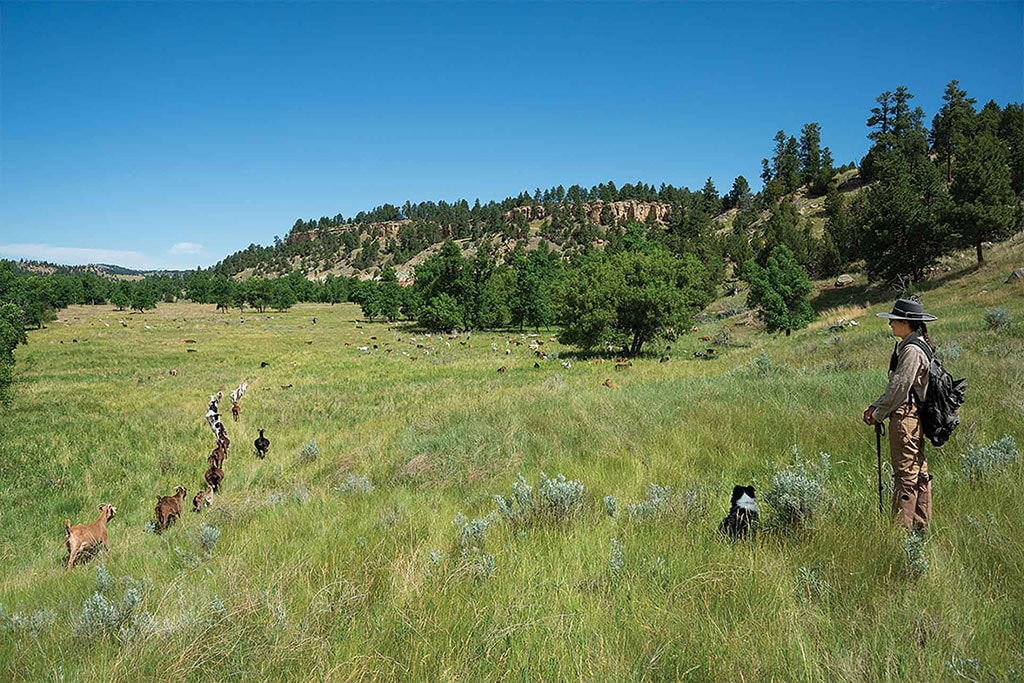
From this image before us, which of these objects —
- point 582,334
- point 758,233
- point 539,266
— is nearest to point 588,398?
point 582,334

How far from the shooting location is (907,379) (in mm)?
4098

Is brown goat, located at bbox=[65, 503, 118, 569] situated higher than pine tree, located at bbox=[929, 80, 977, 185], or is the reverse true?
pine tree, located at bbox=[929, 80, 977, 185]

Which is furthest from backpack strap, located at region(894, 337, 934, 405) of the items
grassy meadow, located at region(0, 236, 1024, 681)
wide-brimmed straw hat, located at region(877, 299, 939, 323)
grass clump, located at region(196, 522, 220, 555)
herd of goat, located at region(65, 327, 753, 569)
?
grass clump, located at region(196, 522, 220, 555)

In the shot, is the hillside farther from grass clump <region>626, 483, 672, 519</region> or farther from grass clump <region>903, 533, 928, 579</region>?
grass clump <region>903, 533, 928, 579</region>

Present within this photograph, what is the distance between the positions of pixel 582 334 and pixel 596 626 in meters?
28.1

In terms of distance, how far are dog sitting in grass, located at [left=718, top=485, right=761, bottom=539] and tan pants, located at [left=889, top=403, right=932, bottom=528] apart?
1178mm

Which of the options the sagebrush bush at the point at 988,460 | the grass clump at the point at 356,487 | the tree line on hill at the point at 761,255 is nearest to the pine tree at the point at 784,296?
the tree line on hill at the point at 761,255

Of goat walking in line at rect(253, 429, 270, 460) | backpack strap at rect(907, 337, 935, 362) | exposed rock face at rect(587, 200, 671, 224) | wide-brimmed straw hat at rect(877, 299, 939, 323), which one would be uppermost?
exposed rock face at rect(587, 200, 671, 224)

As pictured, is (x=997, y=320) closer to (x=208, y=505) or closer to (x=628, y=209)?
(x=208, y=505)

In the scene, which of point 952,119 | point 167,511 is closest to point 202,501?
point 167,511

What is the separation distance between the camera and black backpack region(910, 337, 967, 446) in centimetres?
403

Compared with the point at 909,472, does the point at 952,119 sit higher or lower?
higher

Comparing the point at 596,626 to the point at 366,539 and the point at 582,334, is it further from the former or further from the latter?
the point at 582,334

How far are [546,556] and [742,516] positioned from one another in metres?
1.65
